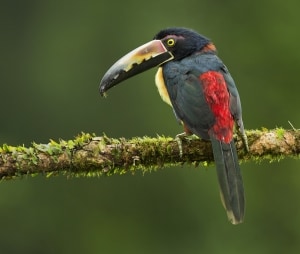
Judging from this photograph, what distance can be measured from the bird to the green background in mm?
6808

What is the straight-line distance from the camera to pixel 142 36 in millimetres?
15859

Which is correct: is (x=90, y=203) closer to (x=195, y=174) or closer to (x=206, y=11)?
(x=195, y=174)

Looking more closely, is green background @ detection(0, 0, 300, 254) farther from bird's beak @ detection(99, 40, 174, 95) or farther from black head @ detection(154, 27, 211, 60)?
bird's beak @ detection(99, 40, 174, 95)

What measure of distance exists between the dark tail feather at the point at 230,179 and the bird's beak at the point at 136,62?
0.96m

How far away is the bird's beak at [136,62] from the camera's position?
25.7 ft

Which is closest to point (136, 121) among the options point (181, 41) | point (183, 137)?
point (181, 41)

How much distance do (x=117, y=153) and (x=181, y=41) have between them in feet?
4.49

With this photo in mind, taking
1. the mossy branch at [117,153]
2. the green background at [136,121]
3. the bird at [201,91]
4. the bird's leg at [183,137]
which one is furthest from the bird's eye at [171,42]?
the green background at [136,121]

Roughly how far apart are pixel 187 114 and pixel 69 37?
1010cm

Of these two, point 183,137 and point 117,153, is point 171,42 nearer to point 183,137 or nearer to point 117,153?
point 183,137

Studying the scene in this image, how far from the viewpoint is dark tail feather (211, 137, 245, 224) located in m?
6.97

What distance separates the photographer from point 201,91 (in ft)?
24.3

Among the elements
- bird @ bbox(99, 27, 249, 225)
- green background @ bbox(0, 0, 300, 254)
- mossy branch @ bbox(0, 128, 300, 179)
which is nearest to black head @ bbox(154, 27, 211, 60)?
bird @ bbox(99, 27, 249, 225)

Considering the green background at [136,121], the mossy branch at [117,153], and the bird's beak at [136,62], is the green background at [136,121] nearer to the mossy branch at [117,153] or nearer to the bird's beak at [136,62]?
the bird's beak at [136,62]
